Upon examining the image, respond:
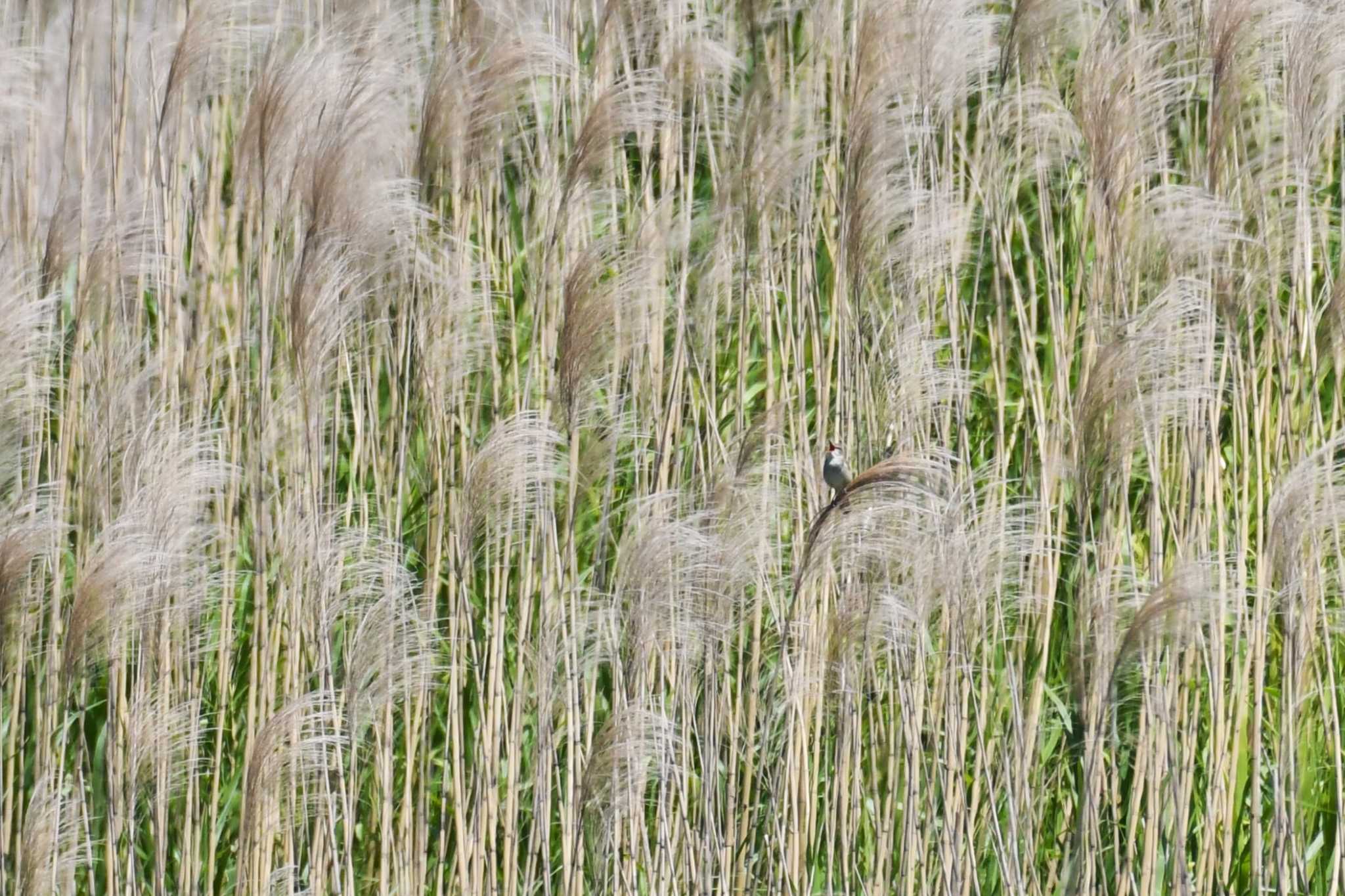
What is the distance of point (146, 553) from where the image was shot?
1994 mm

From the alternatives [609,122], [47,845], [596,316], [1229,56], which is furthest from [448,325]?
[1229,56]

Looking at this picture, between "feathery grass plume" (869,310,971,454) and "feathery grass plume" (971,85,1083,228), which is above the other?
"feathery grass plume" (971,85,1083,228)

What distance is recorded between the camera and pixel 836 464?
1868 mm

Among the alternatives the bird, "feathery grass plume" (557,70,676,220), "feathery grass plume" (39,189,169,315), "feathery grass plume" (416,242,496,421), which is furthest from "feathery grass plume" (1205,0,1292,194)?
"feathery grass plume" (39,189,169,315)

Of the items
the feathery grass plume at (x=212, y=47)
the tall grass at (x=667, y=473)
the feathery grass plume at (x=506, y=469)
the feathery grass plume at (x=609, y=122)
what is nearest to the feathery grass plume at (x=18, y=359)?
the tall grass at (x=667, y=473)

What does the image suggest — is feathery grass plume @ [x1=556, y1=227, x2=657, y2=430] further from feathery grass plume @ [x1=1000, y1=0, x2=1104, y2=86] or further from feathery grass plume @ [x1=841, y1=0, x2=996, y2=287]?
feathery grass plume @ [x1=1000, y1=0, x2=1104, y2=86]

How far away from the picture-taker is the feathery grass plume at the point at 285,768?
6.53ft

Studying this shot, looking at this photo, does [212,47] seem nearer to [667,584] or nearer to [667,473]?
[667,473]

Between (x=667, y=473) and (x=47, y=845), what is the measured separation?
3.50 feet

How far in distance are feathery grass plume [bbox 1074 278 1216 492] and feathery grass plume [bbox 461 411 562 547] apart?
763mm

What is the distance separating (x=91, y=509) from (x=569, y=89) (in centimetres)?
110

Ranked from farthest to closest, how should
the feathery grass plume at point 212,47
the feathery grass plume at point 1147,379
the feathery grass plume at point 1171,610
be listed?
1. the feathery grass plume at point 212,47
2. the feathery grass plume at point 1147,379
3. the feathery grass plume at point 1171,610

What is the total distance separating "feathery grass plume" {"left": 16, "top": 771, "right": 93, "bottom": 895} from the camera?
206 cm

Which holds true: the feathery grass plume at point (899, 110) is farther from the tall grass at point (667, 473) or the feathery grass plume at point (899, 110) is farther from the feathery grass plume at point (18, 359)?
the feathery grass plume at point (18, 359)
